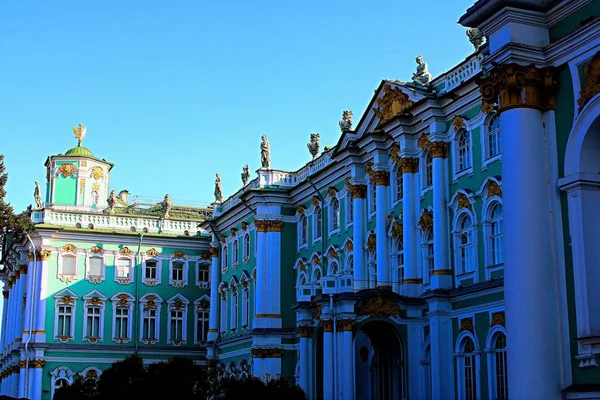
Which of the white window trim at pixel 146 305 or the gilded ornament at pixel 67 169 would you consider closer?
the white window trim at pixel 146 305

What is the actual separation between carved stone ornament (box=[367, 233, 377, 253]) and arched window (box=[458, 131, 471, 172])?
243 inches

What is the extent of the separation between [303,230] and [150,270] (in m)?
15.1

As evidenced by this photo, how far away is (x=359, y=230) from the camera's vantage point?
127 ft

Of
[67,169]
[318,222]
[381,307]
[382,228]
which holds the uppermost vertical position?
[67,169]

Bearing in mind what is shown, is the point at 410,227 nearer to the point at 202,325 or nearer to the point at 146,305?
the point at 202,325

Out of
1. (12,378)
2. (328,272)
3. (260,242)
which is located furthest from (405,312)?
(12,378)

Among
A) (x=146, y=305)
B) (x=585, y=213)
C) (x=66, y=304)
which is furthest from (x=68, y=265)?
(x=585, y=213)

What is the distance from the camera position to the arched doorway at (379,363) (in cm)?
3494

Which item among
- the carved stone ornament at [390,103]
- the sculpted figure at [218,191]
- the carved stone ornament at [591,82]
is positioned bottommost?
the carved stone ornament at [591,82]

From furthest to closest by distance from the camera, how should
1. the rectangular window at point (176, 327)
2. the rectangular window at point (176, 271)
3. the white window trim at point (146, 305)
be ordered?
the rectangular window at point (176, 271)
the rectangular window at point (176, 327)
the white window trim at point (146, 305)

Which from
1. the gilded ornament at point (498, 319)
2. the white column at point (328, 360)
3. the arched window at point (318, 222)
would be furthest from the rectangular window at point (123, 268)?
the gilded ornament at point (498, 319)

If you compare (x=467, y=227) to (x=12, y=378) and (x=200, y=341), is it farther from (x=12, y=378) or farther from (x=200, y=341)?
(x=12, y=378)

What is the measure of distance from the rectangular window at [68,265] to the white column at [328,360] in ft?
84.5

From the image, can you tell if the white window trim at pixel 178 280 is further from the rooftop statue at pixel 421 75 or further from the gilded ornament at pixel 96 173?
the rooftop statue at pixel 421 75
